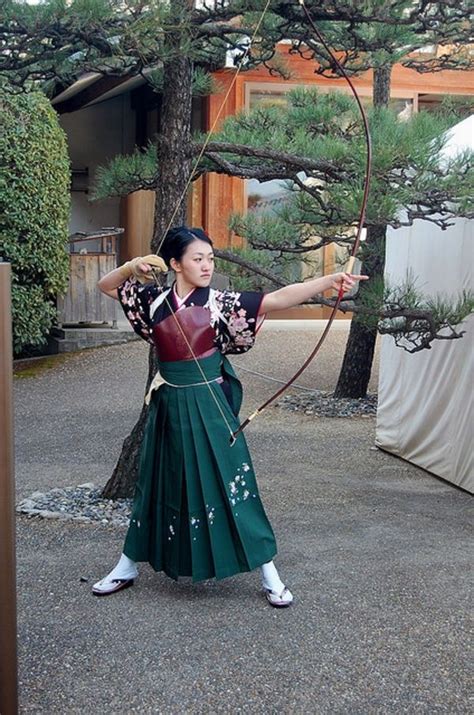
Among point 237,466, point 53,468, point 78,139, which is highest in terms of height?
point 78,139

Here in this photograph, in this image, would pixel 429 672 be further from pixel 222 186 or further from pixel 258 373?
pixel 222 186

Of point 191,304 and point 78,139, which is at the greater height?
point 78,139

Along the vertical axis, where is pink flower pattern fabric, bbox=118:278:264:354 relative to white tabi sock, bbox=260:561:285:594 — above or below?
above

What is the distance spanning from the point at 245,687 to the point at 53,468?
10.5 ft

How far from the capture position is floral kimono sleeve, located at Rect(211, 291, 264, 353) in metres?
3.37

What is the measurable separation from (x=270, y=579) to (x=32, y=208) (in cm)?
624

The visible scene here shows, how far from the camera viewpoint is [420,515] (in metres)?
4.68

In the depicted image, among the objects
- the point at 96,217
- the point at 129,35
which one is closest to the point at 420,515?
the point at 129,35

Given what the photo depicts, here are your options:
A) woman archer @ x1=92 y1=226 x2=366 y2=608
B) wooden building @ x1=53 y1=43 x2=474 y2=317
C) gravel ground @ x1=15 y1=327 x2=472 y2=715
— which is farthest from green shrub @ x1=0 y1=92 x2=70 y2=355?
woman archer @ x1=92 y1=226 x2=366 y2=608

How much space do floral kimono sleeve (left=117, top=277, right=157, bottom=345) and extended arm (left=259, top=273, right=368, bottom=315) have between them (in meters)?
0.45

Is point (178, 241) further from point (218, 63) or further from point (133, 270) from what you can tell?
point (218, 63)

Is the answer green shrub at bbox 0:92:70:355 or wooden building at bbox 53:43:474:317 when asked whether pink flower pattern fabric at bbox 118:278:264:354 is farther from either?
wooden building at bbox 53:43:474:317

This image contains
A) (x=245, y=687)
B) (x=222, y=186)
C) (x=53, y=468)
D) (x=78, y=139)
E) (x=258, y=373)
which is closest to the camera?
(x=245, y=687)

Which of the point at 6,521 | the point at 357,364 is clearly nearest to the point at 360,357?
the point at 357,364
